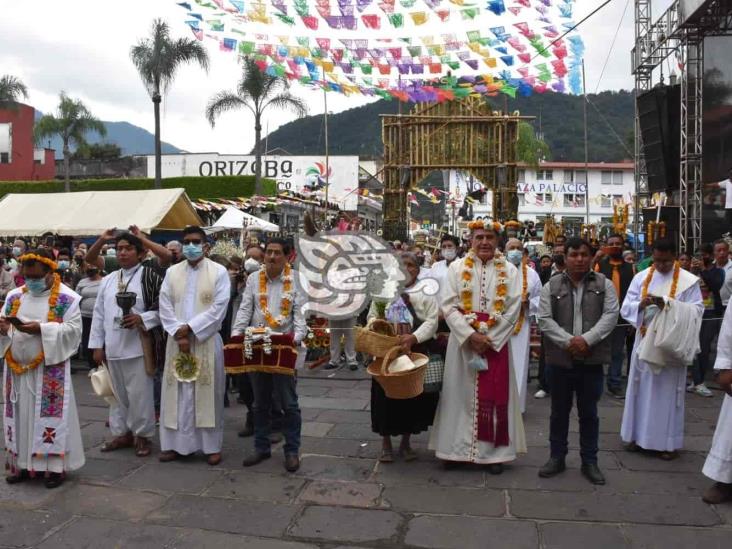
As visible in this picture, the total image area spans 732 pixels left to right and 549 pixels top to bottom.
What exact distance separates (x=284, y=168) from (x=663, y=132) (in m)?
24.4

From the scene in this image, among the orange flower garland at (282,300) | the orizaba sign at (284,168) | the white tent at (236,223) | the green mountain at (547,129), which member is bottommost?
the orange flower garland at (282,300)

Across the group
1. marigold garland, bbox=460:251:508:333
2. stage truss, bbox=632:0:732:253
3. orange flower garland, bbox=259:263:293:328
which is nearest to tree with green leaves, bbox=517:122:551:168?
stage truss, bbox=632:0:732:253

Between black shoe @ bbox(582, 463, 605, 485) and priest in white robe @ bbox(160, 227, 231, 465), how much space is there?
278 cm

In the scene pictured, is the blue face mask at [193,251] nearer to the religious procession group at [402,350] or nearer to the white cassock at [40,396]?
the religious procession group at [402,350]

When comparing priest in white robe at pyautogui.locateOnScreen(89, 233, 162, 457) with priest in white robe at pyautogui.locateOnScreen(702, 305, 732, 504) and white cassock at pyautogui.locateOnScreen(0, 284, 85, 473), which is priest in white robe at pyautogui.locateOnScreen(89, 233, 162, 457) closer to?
white cassock at pyautogui.locateOnScreen(0, 284, 85, 473)

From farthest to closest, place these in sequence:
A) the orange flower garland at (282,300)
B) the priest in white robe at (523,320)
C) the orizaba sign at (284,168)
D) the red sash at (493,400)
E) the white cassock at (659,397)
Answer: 1. the orizaba sign at (284,168)
2. the priest in white robe at (523,320)
3. the white cassock at (659,397)
4. the orange flower garland at (282,300)
5. the red sash at (493,400)

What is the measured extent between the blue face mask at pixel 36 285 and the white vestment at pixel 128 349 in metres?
0.70

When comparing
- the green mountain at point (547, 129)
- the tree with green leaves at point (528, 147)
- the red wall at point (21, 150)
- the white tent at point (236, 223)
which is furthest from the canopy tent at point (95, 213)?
the green mountain at point (547, 129)

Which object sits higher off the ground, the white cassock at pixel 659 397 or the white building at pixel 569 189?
the white building at pixel 569 189

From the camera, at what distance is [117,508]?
4324 mm

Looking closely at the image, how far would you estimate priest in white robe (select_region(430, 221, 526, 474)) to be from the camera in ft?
16.2

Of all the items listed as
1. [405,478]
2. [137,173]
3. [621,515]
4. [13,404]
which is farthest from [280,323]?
[137,173]

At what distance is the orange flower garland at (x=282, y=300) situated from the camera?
5.19 metres

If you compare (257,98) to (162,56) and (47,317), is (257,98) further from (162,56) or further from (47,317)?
(47,317)
